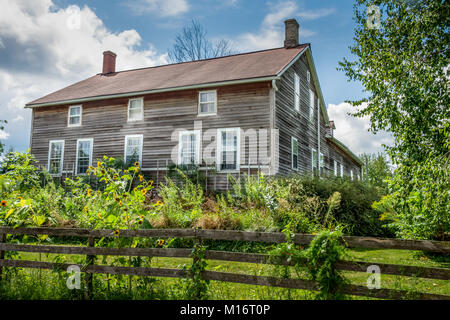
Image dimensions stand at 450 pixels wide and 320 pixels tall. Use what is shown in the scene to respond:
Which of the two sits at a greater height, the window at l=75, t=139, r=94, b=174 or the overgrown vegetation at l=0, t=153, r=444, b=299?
the window at l=75, t=139, r=94, b=174

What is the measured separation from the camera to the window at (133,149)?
61.8 feet

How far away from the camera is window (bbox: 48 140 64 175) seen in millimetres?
20938

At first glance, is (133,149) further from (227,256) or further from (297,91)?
(227,256)

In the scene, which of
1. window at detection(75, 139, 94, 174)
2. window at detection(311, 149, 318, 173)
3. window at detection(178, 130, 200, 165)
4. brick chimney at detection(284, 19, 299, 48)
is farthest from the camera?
window at detection(311, 149, 318, 173)

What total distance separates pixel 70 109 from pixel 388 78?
18406mm

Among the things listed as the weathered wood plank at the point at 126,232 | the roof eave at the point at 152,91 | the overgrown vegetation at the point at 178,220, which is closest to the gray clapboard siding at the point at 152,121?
the roof eave at the point at 152,91

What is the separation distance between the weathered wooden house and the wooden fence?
34.8 ft

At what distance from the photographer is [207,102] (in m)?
17.8

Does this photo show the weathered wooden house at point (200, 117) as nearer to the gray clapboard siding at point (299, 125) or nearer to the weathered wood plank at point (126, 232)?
the gray clapboard siding at point (299, 125)

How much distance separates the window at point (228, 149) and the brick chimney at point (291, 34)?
7741 millimetres

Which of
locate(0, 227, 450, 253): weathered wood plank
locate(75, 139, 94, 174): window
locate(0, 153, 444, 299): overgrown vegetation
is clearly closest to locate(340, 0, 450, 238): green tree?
locate(0, 153, 444, 299): overgrown vegetation

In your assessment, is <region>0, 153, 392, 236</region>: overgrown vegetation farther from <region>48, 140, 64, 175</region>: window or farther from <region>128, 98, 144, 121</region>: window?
<region>48, 140, 64, 175</region>: window

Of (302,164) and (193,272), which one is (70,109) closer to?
(302,164)

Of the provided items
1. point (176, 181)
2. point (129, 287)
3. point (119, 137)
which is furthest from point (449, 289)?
point (119, 137)
